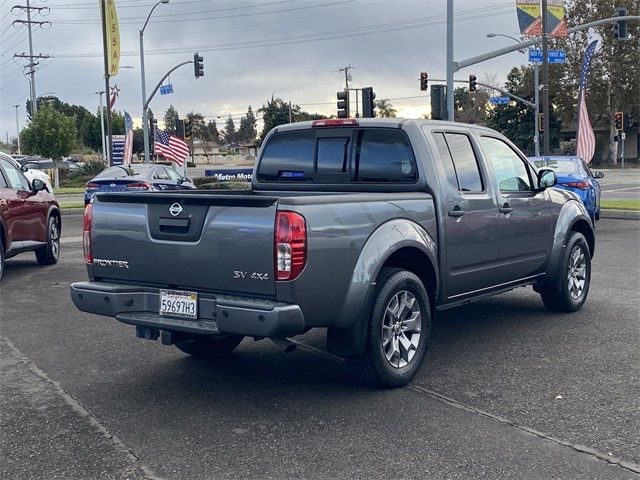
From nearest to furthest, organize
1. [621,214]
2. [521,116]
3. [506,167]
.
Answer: [506,167] < [621,214] < [521,116]

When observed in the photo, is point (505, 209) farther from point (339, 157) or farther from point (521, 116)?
point (521, 116)

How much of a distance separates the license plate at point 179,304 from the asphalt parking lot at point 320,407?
0.65 metres

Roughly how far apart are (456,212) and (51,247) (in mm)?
8362

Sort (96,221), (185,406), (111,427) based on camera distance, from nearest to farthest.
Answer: (111,427)
(185,406)
(96,221)

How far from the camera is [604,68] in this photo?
62062 mm

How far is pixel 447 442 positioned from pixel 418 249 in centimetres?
166

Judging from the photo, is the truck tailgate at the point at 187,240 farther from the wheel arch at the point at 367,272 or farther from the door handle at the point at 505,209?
the door handle at the point at 505,209

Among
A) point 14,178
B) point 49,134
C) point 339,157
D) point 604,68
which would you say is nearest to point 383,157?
point 339,157

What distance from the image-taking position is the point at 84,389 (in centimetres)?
564

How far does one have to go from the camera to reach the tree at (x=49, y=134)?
46.6m

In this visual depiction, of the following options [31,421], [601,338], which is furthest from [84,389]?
[601,338]

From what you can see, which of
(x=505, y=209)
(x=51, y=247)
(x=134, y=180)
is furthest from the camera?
(x=134, y=180)

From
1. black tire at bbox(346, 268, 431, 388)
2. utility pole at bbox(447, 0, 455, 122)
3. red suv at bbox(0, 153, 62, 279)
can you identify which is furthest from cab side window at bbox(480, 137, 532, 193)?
utility pole at bbox(447, 0, 455, 122)

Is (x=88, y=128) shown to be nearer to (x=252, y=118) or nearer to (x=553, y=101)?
(x=553, y=101)
